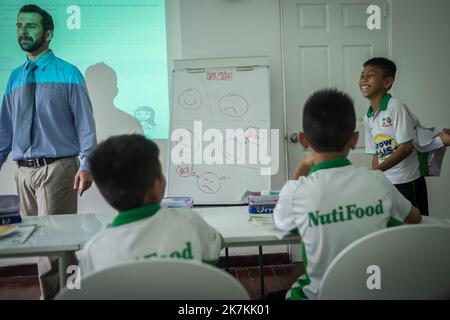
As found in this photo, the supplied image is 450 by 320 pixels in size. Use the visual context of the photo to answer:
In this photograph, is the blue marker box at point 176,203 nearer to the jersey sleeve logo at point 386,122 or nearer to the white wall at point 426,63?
the jersey sleeve logo at point 386,122

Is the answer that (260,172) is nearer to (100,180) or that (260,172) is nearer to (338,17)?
(338,17)

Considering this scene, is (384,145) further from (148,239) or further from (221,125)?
(148,239)

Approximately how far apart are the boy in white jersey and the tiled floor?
111cm

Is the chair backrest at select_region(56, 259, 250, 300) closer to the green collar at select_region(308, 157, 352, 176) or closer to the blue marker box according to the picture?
the green collar at select_region(308, 157, 352, 176)

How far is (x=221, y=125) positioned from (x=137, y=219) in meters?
1.92

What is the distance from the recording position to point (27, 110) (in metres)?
1.99

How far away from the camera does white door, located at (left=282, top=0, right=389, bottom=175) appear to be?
2.94 m

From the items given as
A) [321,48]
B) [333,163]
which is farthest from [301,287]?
[321,48]

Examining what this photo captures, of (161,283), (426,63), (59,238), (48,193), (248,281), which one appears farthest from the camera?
(426,63)

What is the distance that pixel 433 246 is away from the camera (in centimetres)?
80

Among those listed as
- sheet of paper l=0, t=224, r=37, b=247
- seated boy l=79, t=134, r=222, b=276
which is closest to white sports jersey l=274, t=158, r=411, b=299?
seated boy l=79, t=134, r=222, b=276

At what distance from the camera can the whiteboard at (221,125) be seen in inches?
107

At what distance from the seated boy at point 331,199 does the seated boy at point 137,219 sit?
0.94 feet
